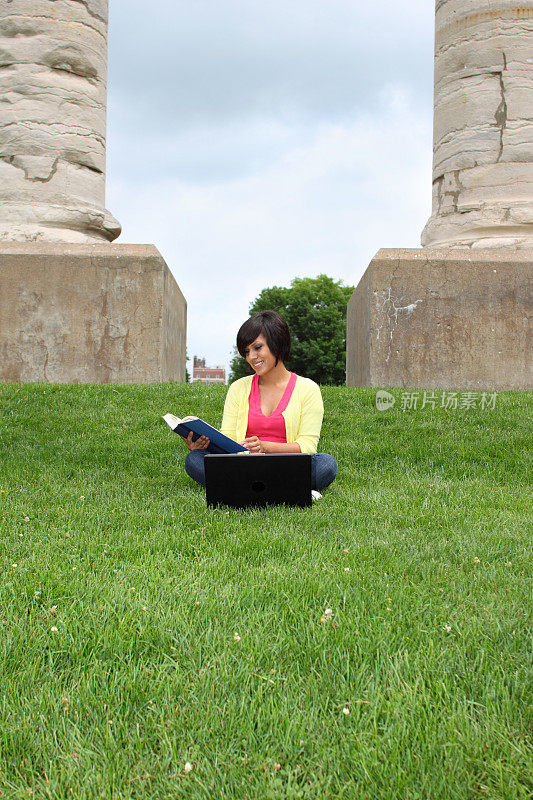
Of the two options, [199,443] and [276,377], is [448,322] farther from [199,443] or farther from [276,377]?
[199,443]

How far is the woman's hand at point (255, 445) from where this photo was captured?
4020 mm

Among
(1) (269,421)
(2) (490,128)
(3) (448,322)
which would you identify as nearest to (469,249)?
(3) (448,322)

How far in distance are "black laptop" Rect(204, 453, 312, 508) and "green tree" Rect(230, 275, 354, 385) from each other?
33909 millimetres

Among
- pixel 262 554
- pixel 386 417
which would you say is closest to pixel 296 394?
pixel 262 554

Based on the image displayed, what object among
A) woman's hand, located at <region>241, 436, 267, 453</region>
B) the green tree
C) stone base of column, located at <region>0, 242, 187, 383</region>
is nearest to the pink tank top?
woman's hand, located at <region>241, 436, 267, 453</region>

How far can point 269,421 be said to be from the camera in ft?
14.1

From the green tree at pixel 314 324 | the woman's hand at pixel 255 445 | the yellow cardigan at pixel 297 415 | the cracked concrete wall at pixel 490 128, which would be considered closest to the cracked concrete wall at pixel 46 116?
the cracked concrete wall at pixel 490 128

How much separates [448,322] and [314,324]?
33.6m

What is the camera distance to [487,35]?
966 centimetres

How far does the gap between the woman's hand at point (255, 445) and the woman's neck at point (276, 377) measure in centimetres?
54

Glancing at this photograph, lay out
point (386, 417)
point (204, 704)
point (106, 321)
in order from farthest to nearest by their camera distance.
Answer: point (106, 321) < point (386, 417) < point (204, 704)

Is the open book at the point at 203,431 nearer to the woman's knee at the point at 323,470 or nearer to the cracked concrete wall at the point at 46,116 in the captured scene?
the woman's knee at the point at 323,470

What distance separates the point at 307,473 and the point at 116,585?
5.10 ft

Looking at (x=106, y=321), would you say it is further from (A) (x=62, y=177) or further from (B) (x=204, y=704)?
(B) (x=204, y=704)
